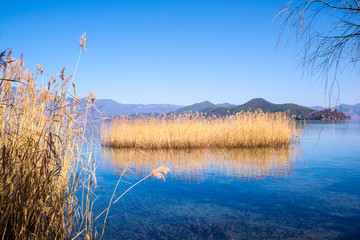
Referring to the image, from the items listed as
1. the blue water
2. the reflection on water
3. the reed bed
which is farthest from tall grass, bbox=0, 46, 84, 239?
the reed bed

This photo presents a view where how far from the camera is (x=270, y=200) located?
4195 mm

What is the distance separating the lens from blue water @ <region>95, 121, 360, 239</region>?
306 cm

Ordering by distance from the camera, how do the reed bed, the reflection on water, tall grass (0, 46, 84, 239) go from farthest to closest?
the reed bed → the reflection on water → tall grass (0, 46, 84, 239)

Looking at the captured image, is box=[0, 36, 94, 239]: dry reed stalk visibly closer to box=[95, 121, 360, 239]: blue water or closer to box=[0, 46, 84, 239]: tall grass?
box=[0, 46, 84, 239]: tall grass

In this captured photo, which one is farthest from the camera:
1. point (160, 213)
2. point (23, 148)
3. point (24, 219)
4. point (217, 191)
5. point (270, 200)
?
point (217, 191)

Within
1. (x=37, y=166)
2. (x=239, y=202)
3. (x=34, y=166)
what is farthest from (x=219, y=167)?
(x=34, y=166)

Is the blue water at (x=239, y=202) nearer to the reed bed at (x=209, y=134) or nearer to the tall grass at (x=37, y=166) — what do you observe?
the tall grass at (x=37, y=166)

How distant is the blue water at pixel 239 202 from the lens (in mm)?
3064

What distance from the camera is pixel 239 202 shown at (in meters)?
4.12

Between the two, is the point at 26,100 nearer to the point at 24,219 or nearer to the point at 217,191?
the point at 24,219

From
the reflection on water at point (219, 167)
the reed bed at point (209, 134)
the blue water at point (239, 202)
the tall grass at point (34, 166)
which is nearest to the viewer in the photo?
the tall grass at point (34, 166)

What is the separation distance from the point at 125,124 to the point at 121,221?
31.1ft

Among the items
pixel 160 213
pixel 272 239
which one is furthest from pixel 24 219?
pixel 272 239

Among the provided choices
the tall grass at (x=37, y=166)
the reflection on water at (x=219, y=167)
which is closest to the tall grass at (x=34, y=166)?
the tall grass at (x=37, y=166)
